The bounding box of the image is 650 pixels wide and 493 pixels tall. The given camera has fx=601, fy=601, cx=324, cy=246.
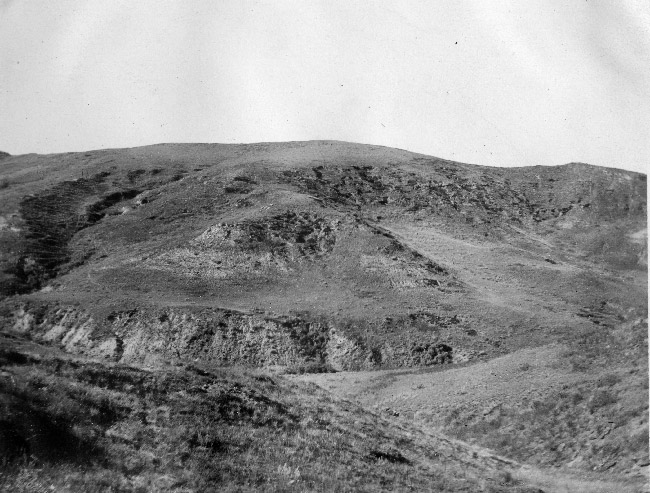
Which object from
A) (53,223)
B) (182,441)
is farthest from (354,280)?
(182,441)

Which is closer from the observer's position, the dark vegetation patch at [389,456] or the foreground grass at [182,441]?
the foreground grass at [182,441]

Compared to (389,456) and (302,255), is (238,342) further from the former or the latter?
(389,456)

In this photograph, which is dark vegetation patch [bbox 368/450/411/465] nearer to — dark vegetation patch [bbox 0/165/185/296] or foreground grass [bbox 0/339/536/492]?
foreground grass [bbox 0/339/536/492]

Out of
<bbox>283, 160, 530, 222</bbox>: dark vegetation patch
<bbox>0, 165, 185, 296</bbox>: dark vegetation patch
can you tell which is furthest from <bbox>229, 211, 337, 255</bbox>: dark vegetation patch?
<bbox>0, 165, 185, 296</bbox>: dark vegetation patch

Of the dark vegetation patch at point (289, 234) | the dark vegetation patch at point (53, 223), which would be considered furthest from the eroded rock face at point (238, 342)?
the dark vegetation patch at point (289, 234)

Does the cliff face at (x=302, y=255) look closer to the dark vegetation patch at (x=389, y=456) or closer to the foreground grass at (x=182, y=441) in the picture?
the foreground grass at (x=182, y=441)

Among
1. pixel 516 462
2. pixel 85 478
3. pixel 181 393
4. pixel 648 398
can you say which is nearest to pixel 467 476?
pixel 516 462

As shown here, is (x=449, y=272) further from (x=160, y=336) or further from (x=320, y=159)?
(x=320, y=159)
